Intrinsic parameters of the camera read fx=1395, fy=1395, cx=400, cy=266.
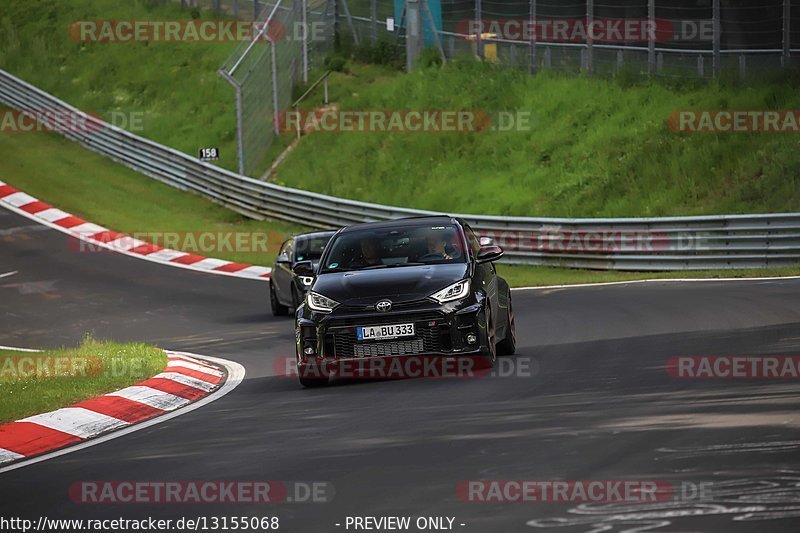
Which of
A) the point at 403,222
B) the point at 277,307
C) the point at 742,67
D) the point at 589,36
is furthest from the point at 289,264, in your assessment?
the point at 589,36

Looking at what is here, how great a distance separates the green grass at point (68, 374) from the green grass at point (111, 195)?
15.6m

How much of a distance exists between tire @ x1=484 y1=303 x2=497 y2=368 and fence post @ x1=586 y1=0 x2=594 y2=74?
21118 millimetres

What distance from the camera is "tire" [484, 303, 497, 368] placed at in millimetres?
13016

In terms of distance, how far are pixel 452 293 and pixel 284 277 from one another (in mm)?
9357

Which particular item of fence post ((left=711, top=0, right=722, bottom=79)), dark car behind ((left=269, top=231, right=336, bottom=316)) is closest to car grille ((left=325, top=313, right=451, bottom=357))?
dark car behind ((left=269, top=231, right=336, bottom=316))

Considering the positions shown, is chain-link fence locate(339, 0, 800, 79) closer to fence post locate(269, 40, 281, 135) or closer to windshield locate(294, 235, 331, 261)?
fence post locate(269, 40, 281, 135)

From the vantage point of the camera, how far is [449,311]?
12.7m

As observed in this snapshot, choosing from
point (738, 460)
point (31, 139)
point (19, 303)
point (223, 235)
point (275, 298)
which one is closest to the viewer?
point (738, 460)

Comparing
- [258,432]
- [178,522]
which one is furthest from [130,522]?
[258,432]

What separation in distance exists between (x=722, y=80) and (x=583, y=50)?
4509 millimetres

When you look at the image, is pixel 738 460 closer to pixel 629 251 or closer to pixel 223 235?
pixel 629 251

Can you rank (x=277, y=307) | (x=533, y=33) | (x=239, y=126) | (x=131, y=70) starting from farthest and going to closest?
(x=131, y=70) < (x=239, y=126) < (x=533, y=33) < (x=277, y=307)

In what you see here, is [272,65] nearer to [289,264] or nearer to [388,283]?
[289,264]

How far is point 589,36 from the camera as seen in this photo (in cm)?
3497
